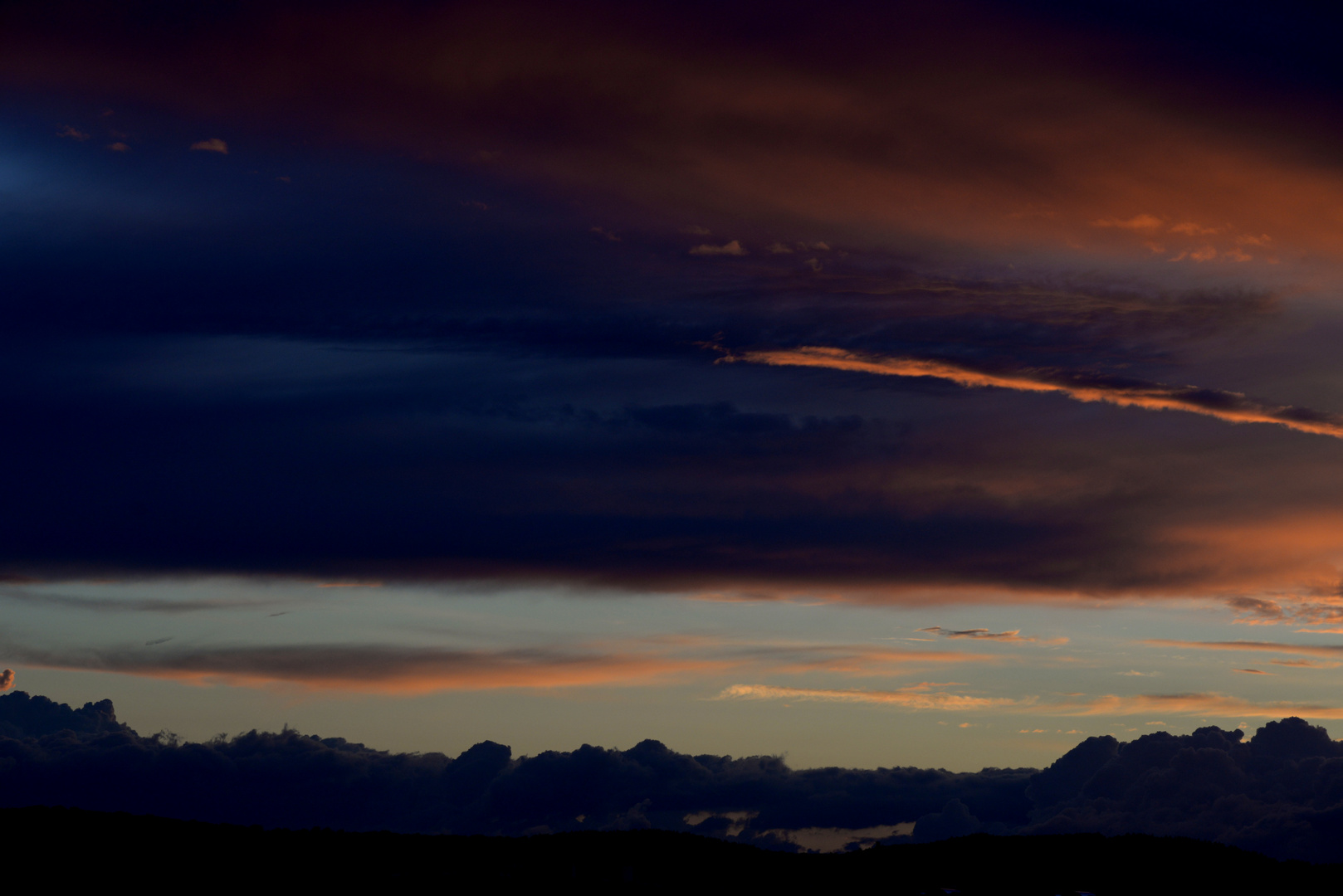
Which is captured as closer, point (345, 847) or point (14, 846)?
point (14, 846)

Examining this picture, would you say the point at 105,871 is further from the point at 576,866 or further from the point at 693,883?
the point at 693,883

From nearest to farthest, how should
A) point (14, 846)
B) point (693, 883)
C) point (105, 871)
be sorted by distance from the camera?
point (105, 871) → point (14, 846) → point (693, 883)

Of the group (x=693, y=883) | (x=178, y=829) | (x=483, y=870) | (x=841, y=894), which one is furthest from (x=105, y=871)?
(x=841, y=894)

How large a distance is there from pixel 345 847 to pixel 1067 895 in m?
113

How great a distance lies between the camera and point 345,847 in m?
195

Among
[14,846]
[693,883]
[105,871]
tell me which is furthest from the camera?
[693,883]

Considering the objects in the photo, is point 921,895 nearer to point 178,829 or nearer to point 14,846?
point 178,829

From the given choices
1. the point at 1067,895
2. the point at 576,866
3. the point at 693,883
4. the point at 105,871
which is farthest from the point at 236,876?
the point at 1067,895

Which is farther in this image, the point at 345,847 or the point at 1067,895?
the point at 345,847

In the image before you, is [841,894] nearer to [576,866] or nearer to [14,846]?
[576,866]

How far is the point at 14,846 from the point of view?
17275 centimetres

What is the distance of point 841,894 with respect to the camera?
651 ft

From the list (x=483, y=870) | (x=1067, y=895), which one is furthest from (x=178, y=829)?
(x=1067, y=895)

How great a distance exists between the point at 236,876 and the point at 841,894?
9541 centimetres
